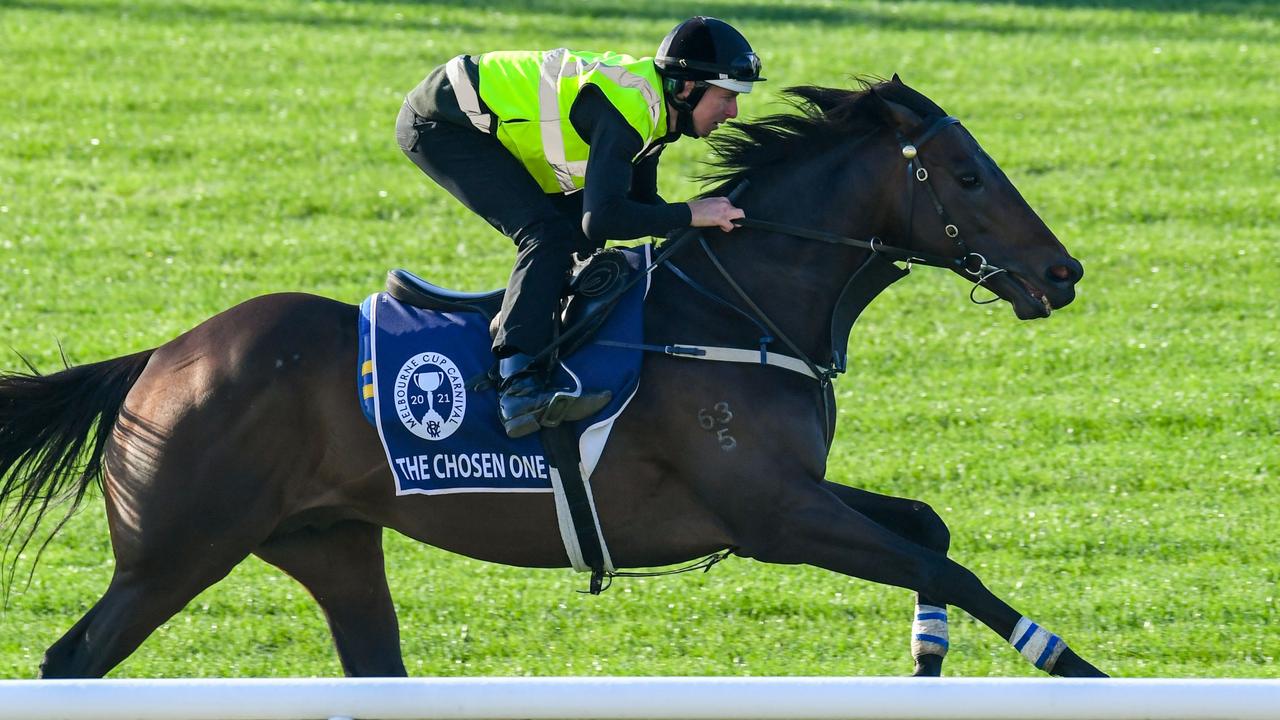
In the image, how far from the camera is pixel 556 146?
4844mm

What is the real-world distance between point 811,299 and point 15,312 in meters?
6.71

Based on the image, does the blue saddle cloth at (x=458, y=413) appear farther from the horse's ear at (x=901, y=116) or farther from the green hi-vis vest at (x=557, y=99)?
the horse's ear at (x=901, y=116)

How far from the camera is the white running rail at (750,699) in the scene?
11.3ft

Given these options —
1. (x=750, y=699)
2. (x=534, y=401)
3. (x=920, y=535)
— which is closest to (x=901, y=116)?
(x=920, y=535)

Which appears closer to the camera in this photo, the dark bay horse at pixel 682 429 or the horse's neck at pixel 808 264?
the dark bay horse at pixel 682 429

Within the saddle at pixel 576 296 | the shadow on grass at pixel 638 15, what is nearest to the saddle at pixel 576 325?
the saddle at pixel 576 296

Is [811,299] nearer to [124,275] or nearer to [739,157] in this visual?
[739,157]

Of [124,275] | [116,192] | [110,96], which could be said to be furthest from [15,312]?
[110,96]

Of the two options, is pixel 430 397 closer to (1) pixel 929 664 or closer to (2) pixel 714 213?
(2) pixel 714 213

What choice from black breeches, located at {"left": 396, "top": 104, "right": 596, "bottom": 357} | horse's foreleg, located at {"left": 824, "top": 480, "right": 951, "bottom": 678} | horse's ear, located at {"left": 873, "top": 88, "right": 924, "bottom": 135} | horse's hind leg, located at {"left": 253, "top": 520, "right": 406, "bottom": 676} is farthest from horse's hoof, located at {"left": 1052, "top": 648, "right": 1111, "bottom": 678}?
horse's hind leg, located at {"left": 253, "top": 520, "right": 406, "bottom": 676}

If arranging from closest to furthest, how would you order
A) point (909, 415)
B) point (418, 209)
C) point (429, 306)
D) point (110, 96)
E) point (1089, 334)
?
point (429, 306) < point (909, 415) < point (1089, 334) < point (418, 209) < point (110, 96)

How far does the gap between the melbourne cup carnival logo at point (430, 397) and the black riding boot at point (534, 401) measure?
157 millimetres

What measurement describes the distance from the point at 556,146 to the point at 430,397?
32.0 inches

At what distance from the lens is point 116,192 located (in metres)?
12.1
